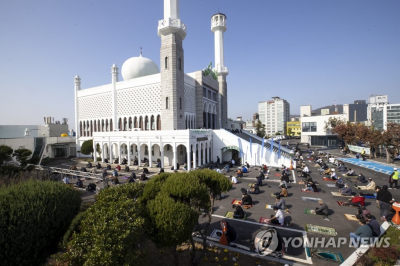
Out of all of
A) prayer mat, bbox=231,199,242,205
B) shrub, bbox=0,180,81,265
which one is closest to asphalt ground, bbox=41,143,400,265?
prayer mat, bbox=231,199,242,205

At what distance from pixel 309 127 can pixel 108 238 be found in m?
57.4

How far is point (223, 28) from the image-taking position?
4144 cm

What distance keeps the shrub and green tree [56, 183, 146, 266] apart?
2310 millimetres

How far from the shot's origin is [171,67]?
26422mm

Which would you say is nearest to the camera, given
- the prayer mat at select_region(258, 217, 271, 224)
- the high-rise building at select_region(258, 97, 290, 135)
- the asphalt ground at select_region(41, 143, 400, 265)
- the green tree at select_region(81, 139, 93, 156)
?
the asphalt ground at select_region(41, 143, 400, 265)

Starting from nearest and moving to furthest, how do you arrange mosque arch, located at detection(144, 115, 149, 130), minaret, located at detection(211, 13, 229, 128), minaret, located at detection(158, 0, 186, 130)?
minaret, located at detection(158, 0, 186, 130), mosque arch, located at detection(144, 115, 149, 130), minaret, located at detection(211, 13, 229, 128)

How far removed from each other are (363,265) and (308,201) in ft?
22.0

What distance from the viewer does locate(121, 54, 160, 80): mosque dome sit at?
3484 centimetres

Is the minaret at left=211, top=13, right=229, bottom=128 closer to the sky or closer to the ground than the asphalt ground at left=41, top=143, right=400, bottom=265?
closer to the sky

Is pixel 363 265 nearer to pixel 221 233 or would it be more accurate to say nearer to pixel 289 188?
pixel 221 233

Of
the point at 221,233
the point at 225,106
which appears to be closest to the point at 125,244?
the point at 221,233

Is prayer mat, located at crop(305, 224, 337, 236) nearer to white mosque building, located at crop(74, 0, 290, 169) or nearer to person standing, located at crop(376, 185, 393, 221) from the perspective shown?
person standing, located at crop(376, 185, 393, 221)

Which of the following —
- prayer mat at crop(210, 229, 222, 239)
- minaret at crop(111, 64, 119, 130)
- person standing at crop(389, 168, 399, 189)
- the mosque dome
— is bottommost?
prayer mat at crop(210, 229, 222, 239)

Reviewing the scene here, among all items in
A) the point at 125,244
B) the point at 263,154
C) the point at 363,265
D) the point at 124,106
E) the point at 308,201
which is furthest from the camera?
the point at 124,106
